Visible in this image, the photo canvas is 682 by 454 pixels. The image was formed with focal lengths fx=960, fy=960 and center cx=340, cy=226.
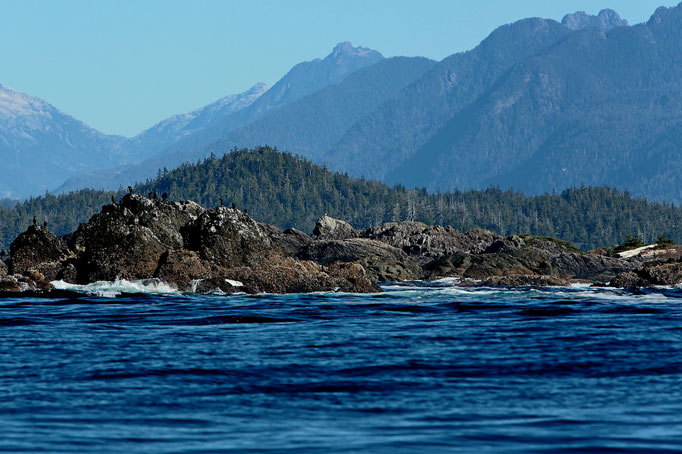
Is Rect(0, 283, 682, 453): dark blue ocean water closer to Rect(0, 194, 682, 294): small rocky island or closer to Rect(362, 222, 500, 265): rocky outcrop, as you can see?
Rect(0, 194, 682, 294): small rocky island

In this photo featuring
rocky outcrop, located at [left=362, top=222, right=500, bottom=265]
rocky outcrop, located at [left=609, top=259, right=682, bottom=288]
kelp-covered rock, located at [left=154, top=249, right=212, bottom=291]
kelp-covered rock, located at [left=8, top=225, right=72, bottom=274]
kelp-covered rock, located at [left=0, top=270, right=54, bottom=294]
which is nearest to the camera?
kelp-covered rock, located at [left=0, top=270, right=54, bottom=294]

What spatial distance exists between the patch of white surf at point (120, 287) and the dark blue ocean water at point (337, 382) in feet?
29.9

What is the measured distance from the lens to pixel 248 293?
45.4 metres

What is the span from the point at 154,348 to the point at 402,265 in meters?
61.9

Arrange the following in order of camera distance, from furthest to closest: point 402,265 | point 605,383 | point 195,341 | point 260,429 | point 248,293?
point 402,265
point 248,293
point 195,341
point 605,383
point 260,429

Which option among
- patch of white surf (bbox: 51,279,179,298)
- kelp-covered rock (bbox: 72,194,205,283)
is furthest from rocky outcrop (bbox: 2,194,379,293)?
patch of white surf (bbox: 51,279,179,298)

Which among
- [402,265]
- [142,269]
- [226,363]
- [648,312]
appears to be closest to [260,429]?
[226,363]

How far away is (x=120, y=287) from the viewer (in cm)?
4641

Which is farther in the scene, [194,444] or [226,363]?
[226,363]

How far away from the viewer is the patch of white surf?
1732 inches

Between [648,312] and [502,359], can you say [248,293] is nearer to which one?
[648,312]

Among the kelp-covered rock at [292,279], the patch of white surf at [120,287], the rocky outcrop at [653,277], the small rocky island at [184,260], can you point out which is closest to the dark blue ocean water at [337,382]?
the patch of white surf at [120,287]

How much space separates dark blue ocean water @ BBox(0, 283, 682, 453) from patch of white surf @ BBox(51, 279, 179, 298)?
359 inches

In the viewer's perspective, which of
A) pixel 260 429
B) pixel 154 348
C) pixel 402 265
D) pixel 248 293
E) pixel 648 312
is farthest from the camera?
pixel 402 265
